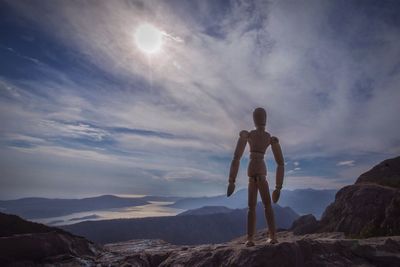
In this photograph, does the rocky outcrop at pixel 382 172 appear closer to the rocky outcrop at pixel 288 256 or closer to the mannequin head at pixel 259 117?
the rocky outcrop at pixel 288 256

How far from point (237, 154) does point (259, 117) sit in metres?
1.06

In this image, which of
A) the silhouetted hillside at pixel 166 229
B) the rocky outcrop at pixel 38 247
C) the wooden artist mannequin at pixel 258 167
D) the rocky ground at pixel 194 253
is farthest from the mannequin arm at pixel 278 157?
the silhouetted hillside at pixel 166 229

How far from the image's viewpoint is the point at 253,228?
625cm

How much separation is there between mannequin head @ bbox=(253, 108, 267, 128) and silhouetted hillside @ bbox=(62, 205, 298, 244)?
357ft

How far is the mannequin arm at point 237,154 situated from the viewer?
6.53m

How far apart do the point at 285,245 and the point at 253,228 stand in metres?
1.18

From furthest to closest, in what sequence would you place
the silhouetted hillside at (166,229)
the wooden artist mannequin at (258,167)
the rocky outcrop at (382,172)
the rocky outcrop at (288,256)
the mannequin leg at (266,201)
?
the silhouetted hillside at (166,229) → the rocky outcrop at (382,172) → the wooden artist mannequin at (258,167) → the mannequin leg at (266,201) → the rocky outcrop at (288,256)

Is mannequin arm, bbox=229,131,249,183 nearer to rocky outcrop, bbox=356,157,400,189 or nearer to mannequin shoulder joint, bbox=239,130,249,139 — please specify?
mannequin shoulder joint, bbox=239,130,249,139

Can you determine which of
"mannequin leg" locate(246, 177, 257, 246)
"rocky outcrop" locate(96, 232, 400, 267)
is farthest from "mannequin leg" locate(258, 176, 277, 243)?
"rocky outcrop" locate(96, 232, 400, 267)

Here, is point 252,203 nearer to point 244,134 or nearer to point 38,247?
point 244,134

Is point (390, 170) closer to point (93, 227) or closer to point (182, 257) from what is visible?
point (182, 257)

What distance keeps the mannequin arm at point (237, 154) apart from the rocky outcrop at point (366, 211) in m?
7.26

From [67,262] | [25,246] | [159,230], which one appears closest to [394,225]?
[67,262]

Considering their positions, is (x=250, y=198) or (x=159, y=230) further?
(x=159, y=230)
